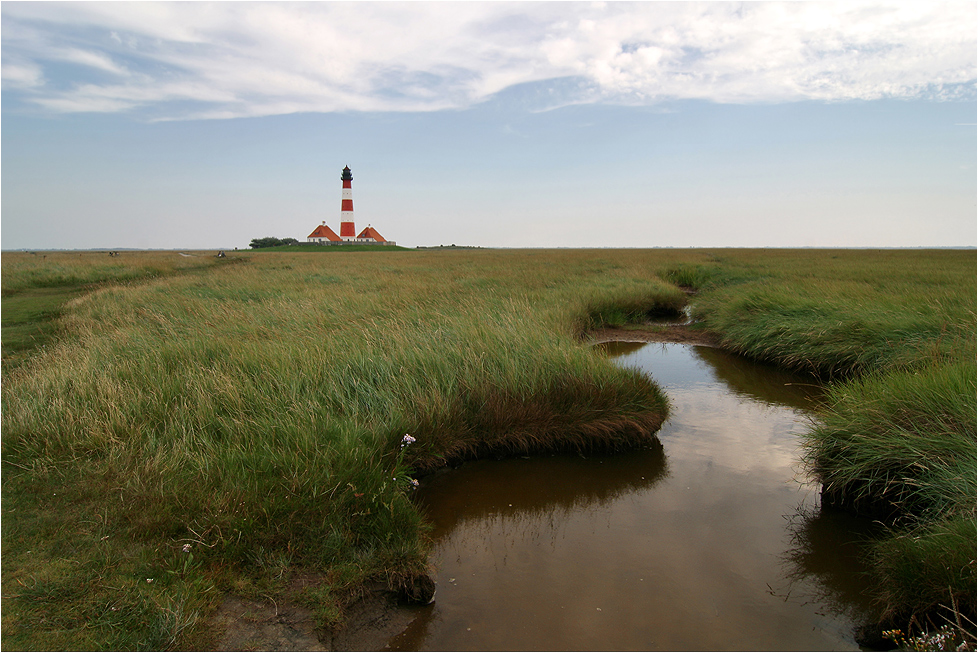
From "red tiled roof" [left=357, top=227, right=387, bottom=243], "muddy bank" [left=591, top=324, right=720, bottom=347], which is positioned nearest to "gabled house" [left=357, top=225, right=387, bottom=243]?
"red tiled roof" [left=357, top=227, right=387, bottom=243]

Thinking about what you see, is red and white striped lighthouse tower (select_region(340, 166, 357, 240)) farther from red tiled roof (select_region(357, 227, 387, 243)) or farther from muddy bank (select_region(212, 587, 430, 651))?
muddy bank (select_region(212, 587, 430, 651))

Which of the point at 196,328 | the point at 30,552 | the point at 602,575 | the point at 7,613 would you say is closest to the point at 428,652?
the point at 602,575

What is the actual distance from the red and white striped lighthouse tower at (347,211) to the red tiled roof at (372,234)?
11.1 m

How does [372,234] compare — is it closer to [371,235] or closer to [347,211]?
[371,235]

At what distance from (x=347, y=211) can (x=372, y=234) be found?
54.4 feet

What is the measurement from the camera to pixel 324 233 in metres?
87.9

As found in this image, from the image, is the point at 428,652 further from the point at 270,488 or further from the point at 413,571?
the point at 270,488

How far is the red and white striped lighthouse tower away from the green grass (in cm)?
7130

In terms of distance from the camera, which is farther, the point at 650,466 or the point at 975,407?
the point at 650,466

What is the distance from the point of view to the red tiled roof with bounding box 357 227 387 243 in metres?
93.6

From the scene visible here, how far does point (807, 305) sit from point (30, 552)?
12.3 m

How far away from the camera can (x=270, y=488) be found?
354 centimetres

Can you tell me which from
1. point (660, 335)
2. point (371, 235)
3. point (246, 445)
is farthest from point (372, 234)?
point (246, 445)

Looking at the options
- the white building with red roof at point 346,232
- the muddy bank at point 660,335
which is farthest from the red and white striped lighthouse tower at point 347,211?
the muddy bank at point 660,335
